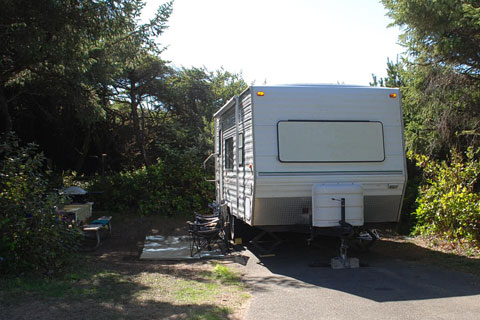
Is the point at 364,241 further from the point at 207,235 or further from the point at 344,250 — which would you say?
the point at 207,235

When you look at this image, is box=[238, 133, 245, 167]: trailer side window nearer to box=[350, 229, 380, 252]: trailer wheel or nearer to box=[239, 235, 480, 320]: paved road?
box=[239, 235, 480, 320]: paved road

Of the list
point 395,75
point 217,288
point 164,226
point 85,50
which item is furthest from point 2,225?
point 395,75

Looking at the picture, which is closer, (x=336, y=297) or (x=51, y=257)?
(x=336, y=297)

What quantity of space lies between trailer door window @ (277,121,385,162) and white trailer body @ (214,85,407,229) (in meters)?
0.02

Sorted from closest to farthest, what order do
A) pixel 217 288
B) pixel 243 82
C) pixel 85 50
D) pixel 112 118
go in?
pixel 217 288 → pixel 85 50 → pixel 243 82 → pixel 112 118

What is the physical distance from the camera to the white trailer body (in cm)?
700

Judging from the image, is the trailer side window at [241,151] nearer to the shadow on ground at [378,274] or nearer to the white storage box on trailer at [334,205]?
the white storage box on trailer at [334,205]

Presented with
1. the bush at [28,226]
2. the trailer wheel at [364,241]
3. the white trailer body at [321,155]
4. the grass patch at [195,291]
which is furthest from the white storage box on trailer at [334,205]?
the bush at [28,226]

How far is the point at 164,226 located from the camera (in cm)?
1234

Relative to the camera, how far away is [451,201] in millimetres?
8148

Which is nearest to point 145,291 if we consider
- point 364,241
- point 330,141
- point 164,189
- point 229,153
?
point 330,141

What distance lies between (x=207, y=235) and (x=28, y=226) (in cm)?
320

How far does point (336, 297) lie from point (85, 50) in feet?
24.6

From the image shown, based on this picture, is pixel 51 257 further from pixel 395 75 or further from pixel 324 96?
pixel 395 75
